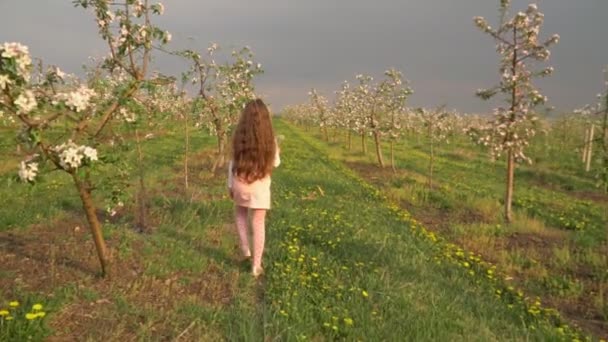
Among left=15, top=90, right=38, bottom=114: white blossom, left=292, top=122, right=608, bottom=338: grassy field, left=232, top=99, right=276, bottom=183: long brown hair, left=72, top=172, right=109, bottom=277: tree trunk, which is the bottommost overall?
left=292, top=122, right=608, bottom=338: grassy field

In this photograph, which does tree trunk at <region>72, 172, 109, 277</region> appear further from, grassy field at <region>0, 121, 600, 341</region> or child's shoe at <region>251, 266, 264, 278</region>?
child's shoe at <region>251, 266, 264, 278</region>

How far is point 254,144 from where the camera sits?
24.1 ft

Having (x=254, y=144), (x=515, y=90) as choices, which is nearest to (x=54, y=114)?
(x=254, y=144)

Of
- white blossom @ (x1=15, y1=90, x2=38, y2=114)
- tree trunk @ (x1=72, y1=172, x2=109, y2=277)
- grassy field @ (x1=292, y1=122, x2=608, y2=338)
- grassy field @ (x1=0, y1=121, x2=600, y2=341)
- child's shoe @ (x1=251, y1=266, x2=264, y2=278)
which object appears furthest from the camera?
grassy field @ (x1=292, y1=122, x2=608, y2=338)

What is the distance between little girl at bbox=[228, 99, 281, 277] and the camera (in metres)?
7.37

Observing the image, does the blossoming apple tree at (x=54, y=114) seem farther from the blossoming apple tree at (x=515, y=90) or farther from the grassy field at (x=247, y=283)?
the blossoming apple tree at (x=515, y=90)

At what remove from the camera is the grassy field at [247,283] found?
18.5ft

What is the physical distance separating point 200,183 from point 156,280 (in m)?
10.1

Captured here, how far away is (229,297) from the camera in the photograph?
21.9 feet

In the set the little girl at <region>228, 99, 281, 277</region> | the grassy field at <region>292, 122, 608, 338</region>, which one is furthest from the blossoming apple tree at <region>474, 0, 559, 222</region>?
the little girl at <region>228, 99, 281, 277</region>

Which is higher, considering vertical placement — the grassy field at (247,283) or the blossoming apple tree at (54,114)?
the blossoming apple tree at (54,114)

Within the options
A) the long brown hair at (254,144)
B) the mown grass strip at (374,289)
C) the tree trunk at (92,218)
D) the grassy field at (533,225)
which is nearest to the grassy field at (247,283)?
the mown grass strip at (374,289)

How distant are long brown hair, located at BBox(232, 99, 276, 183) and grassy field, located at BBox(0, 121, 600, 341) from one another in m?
1.56

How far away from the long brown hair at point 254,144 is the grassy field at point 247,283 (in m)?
1.56
